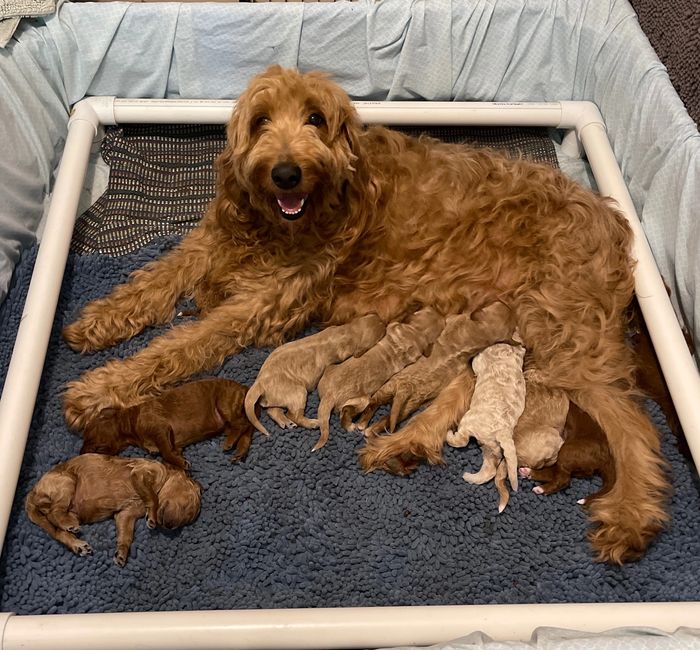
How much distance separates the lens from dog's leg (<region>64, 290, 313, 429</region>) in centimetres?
303

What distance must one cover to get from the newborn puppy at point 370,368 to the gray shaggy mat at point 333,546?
164 mm

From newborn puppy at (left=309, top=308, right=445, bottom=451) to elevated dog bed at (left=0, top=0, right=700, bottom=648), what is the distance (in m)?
0.17

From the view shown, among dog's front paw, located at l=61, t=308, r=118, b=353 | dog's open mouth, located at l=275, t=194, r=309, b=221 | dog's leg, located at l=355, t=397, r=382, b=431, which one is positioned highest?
dog's open mouth, located at l=275, t=194, r=309, b=221

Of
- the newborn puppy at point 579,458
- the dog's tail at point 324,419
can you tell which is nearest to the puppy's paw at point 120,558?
the dog's tail at point 324,419

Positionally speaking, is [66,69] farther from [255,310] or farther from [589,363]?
[589,363]

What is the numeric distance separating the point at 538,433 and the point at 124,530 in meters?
1.69

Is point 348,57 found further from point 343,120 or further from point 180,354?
point 180,354

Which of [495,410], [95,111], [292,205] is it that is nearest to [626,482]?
[495,410]

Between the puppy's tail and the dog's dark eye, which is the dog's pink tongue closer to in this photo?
the dog's dark eye

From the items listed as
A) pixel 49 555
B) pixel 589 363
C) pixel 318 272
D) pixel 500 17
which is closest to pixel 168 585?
pixel 49 555

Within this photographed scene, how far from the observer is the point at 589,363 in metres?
2.98

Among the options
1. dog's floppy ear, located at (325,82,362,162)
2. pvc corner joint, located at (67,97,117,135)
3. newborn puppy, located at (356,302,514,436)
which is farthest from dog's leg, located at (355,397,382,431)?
pvc corner joint, located at (67,97,117,135)

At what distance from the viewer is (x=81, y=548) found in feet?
8.71

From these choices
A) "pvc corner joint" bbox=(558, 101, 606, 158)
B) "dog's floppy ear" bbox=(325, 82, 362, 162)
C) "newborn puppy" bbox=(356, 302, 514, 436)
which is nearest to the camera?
"dog's floppy ear" bbox=(325, 82, 362, 162)
